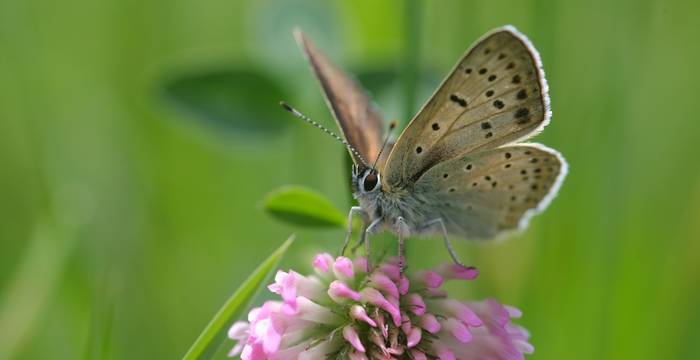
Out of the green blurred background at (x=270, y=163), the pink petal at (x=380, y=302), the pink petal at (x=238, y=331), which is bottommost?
the green blurred background at (x=270, y=163)

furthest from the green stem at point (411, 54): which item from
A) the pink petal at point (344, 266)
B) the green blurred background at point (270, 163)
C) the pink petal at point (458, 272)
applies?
the pink petal at point (344, 266)

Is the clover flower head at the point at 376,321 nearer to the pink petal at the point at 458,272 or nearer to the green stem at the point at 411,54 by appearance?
the pink petal at the point at 458,272

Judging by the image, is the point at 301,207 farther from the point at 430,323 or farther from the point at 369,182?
the point at 430,323

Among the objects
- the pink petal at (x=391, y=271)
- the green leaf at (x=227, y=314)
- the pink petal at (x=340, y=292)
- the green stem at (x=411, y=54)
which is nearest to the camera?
the green leaf at (x=227, y=314)

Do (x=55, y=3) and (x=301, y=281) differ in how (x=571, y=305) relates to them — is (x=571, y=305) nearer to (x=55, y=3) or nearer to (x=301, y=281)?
(x=301, y=281)

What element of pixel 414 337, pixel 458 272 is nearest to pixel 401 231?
pixel 458 272
